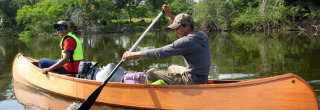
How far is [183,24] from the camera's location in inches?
167

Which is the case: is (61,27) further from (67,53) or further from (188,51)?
(188,51)

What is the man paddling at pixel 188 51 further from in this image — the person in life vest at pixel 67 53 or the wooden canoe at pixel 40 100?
the person in life vest at pixel 67 53

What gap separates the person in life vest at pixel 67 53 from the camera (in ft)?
19.2

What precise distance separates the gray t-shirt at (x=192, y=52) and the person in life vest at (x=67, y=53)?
2.16 metres

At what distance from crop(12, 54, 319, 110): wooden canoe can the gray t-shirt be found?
0.91 ft

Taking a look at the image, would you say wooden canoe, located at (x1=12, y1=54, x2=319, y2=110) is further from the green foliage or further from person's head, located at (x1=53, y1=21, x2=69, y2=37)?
the green foliage

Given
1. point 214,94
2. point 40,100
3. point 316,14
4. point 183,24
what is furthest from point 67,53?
point 316,14

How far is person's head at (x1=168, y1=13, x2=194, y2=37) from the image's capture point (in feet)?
13.8

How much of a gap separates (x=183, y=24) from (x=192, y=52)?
0.44 meters

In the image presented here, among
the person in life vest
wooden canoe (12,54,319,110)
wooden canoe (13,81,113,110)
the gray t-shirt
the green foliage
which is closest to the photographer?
wooden canoe (12,54,319,110)

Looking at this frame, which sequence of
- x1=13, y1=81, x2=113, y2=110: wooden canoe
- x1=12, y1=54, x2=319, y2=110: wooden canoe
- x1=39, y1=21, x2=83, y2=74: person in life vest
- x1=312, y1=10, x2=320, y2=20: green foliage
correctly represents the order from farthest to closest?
1. x1=312, y1=10, x2=320, y2=20: green foliage
2. x1=39, y1=21, x2=83, y2=74: person in life vest
3. x1=13, y1=81, x2=113, y2=110: wooden canoe
4. x1=12, y1=54, x2=319, y2=110: wooden canoe

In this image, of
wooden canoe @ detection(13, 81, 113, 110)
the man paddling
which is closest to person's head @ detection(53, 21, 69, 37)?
wooden canoe @ detection(13, 81, 113, 110)

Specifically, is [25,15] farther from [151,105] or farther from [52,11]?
[151,105]

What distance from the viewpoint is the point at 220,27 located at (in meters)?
35.3
